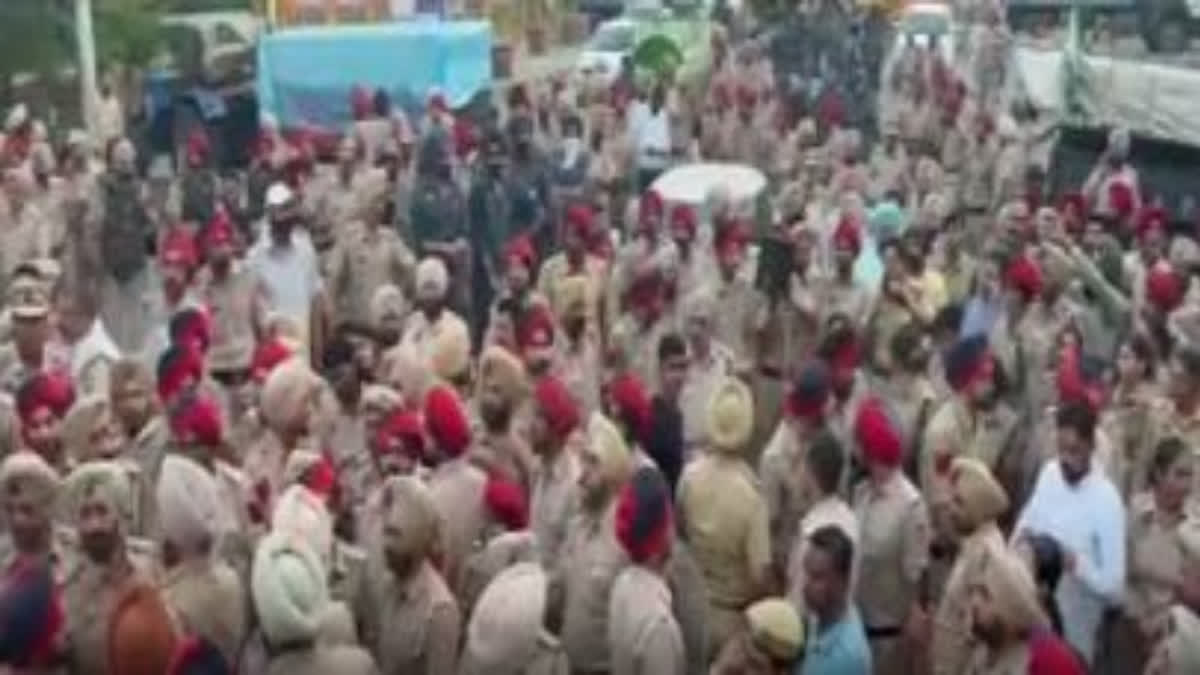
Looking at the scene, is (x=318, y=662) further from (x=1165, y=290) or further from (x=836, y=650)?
(x=1165, y=290)

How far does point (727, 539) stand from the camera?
360 inches

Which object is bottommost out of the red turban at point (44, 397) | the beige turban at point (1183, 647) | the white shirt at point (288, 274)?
the white shirt at point (288, 274)

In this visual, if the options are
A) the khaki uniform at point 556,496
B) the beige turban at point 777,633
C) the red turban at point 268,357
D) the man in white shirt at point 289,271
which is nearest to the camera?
the beige turban at point 777,633

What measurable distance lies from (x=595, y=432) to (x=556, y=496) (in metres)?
0.52

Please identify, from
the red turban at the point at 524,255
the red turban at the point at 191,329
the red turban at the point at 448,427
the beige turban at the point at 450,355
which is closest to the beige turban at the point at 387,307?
the beige turban at the point at 450,355

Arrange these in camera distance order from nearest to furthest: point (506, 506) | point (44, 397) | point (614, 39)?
point (506, 506) < point (44, 397) < point (614, 39)

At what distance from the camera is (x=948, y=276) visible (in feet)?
47.7

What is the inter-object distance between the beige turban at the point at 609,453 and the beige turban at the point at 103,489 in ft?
4.93

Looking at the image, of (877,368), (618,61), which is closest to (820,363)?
(877,368)

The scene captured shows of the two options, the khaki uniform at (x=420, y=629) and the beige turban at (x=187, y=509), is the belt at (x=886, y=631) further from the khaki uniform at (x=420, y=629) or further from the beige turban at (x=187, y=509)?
the beige turban at (x=187, y=509)

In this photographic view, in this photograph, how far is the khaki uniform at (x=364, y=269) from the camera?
14727 millimetres

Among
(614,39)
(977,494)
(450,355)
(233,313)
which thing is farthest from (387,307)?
(614,39)

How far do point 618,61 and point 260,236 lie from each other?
14.3m

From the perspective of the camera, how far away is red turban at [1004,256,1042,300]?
12648mm
